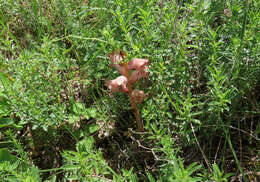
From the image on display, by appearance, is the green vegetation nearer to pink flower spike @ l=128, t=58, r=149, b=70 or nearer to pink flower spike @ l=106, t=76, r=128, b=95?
pink flower spike @ l=128, t=58, r=149, b=70

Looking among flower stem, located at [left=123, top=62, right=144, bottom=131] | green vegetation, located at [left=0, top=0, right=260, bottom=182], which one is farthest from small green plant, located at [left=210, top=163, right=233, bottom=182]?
flower stem, located at [left=123, top=62, right=144, bottom=131]

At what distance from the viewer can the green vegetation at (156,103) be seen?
1.84m

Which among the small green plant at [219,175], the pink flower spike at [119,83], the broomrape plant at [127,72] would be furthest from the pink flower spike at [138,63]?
the small green plant at [219,175]

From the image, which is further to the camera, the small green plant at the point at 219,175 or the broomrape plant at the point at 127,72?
the broomrape plant at the point at 127,72

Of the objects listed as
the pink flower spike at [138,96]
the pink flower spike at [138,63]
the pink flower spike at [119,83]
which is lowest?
the pink flower spike at [138,96]

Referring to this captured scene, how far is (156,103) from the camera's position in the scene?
2135 mm

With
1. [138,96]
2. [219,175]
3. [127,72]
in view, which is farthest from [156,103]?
[219,175]

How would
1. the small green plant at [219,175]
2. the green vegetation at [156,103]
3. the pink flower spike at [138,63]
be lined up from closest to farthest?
the small green plant at [219,175]
the green vegetation at [156,103]
the pink flower spike at [138,63]

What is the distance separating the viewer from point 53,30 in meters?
3.06

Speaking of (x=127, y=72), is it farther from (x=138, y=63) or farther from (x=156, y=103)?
(x=156, y=103)

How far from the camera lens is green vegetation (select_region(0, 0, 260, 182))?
1843 millimetres

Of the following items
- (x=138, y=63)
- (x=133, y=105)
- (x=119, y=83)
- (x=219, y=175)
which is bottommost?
(x=219, y=175)

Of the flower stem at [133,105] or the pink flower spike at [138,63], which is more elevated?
the pink flower spike at [138,63]

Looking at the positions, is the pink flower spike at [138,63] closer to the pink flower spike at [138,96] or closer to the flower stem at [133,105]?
the flower stem at [133,105]
